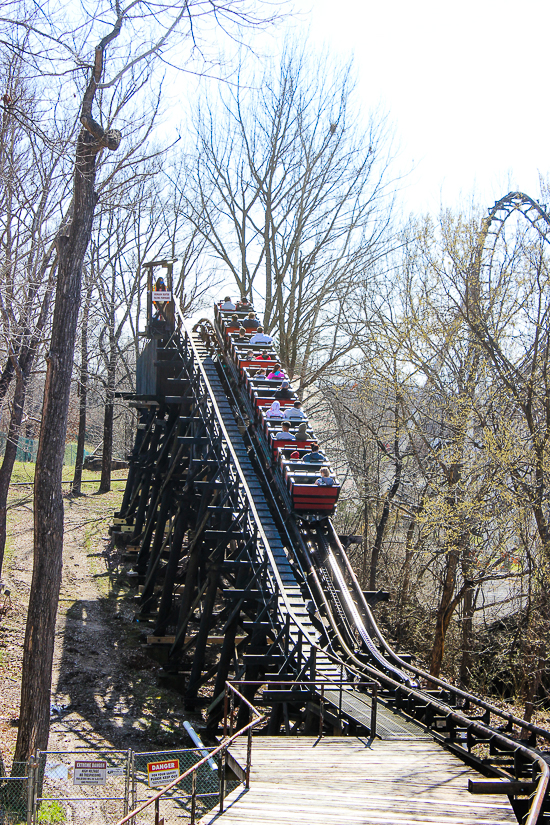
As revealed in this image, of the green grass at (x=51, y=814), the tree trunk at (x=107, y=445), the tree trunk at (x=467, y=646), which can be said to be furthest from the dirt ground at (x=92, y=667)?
the tree trunk at (x=107, y=445)

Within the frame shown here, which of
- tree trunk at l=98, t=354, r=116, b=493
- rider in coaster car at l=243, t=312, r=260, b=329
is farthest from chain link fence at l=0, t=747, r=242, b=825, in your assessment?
tree trunk at l=98, t=354, r=116, b=493

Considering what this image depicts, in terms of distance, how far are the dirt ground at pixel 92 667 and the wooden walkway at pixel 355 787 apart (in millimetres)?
4468

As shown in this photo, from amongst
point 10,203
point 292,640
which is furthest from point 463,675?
point 10,203

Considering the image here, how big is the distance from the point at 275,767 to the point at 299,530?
232 inches

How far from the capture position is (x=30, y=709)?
955 cm

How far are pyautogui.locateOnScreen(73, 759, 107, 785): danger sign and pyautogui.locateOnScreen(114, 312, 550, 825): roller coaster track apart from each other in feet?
5.55

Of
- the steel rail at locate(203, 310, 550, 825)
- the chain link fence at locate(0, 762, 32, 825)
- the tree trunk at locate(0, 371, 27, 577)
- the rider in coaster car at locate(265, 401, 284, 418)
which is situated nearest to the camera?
the steel rail at locate(203, 310, 550, 825)

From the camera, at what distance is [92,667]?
46.8 ft

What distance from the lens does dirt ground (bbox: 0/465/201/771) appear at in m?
11.8

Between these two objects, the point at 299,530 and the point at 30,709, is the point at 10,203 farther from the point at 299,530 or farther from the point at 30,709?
the point at 30,709

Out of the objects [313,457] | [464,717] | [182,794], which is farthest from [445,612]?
[464,717]

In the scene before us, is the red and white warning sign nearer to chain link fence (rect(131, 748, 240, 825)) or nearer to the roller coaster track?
the roller coaster track

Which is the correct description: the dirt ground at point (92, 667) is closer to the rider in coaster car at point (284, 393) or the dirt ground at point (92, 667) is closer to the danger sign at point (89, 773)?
the danger sign at point (89, 773)

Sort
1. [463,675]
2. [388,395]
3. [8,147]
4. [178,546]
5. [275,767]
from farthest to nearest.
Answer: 1. [388,395]
2. [463,675]
3. [178,546]
4. [8,147]
5. [275,767]
